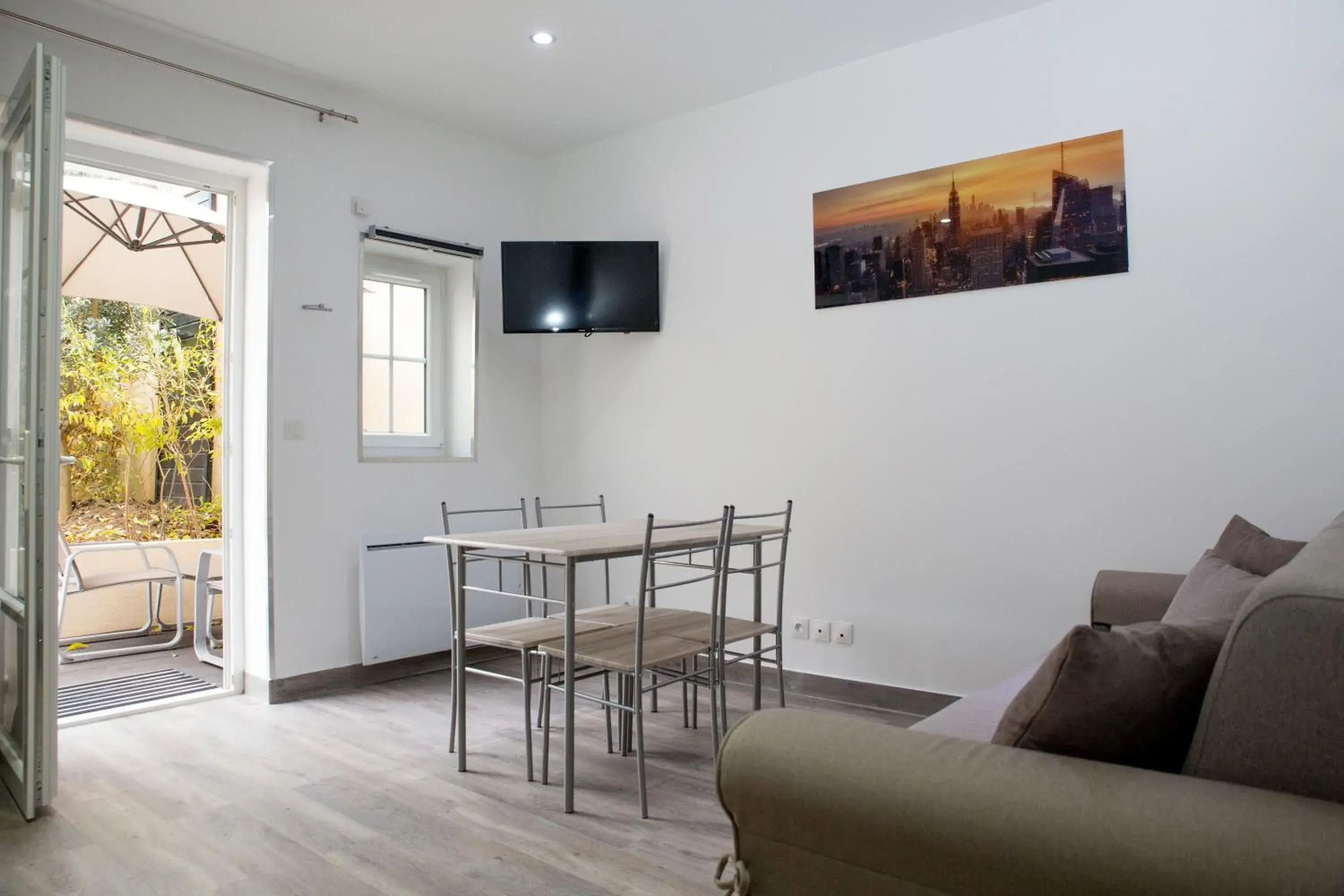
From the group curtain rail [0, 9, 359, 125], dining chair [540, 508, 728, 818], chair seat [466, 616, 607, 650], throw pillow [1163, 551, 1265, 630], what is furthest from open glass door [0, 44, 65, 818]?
throw pillow [1163, 551, 1265, 630]

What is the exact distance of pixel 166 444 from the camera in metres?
6.14

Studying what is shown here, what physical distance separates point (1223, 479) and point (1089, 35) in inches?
67.2

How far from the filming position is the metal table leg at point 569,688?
2.59 m

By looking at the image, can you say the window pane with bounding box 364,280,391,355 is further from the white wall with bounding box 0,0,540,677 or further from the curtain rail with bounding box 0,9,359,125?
the curtain rail with bounding box 0,9,359,125

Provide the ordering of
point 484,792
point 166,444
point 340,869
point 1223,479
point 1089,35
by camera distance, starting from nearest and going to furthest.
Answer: point 340,869 → point 484,792 → point 1223,479 → point 1089,35 → point 166,444

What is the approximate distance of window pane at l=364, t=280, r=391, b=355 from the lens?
450 cm

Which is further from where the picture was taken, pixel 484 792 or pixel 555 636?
pixel 555 636

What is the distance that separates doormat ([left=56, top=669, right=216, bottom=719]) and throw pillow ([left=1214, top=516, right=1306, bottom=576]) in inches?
162

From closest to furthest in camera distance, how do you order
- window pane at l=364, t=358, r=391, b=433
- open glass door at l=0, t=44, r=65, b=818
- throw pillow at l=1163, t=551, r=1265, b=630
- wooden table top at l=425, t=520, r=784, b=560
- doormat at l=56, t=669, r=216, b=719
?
throw pillow at l=1163, t=551, r=1265, b=630
open glass door at l=0, t=44, r=65, b=818
wooden table top at l=425, t=520, r=784, b=560
doormat at l=56, t=669, r=216, b=719
window pane at l=364, t=358, r=391, b=433

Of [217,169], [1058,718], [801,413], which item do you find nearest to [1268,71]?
[801,413]

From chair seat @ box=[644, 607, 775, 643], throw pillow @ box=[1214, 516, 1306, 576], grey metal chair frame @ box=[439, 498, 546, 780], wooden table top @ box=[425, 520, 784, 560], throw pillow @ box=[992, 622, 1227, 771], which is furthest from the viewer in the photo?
chair seat @ box=[644, 607, 775, 643]

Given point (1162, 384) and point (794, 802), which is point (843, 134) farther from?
point (794, 802)

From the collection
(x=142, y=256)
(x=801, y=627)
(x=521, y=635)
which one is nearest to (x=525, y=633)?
(x=521, y=635)

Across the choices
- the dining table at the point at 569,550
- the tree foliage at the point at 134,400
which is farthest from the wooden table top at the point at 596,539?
the tree foliage at the point at 134,400
